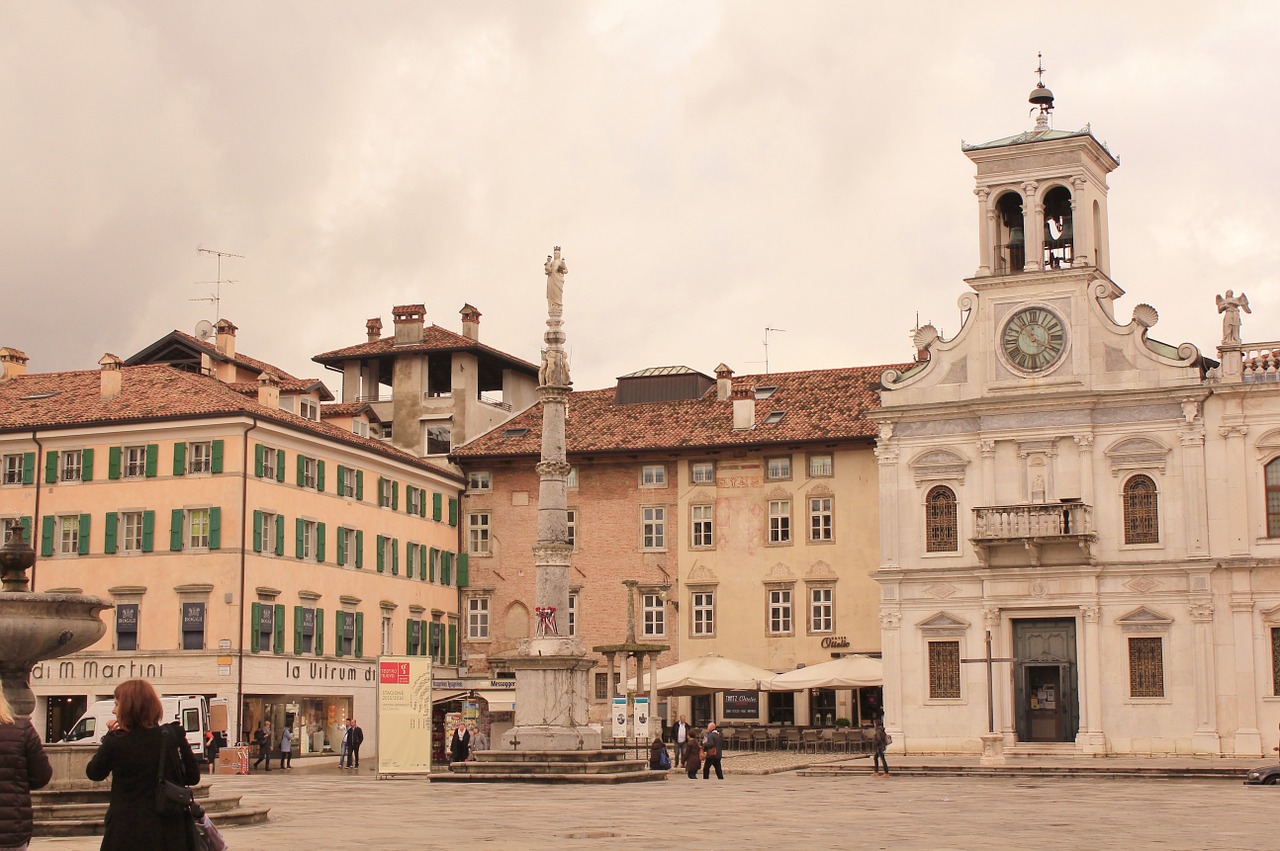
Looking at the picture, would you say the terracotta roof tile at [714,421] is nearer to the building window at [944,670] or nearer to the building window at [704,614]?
the building window at [704,614]

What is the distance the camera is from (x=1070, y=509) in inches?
1870

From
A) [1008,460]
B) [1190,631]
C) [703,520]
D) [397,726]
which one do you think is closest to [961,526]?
[1008,460]

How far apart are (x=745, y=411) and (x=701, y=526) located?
4.26 m

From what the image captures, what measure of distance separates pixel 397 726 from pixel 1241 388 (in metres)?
24.4

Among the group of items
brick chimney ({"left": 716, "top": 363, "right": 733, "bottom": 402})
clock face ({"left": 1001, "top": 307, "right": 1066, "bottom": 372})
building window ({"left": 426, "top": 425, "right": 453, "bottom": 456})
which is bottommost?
building window ({"left": 426, "top": 425, "right": 453, "bottom": 456})

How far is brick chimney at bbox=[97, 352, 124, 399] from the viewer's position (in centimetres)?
5388

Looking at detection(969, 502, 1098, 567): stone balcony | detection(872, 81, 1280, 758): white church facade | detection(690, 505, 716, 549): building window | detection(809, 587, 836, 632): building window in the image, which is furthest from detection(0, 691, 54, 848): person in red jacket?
detection(690, 505, 716, 549): building window

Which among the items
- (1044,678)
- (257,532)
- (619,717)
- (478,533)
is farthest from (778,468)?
(257,532)

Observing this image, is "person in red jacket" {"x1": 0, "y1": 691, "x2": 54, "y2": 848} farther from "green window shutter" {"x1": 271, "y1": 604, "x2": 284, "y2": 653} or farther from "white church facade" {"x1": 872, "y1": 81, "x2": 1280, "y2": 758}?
"green window shutter" {"x1": 271, "y1": 604, "x2": 284, "y2": 653}

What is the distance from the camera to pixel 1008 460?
49.1m

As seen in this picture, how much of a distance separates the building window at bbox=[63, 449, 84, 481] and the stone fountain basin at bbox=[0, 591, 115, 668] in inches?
1307

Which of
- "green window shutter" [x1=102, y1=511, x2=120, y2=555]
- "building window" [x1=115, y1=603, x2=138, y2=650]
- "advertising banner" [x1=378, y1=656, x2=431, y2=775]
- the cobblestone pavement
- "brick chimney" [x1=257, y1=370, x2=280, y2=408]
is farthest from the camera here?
"brick chimney" [x1=257, y1=370, x2=280, y2=408]

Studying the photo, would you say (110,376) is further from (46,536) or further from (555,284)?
(555,284)

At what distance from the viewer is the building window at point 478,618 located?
62938 mm
